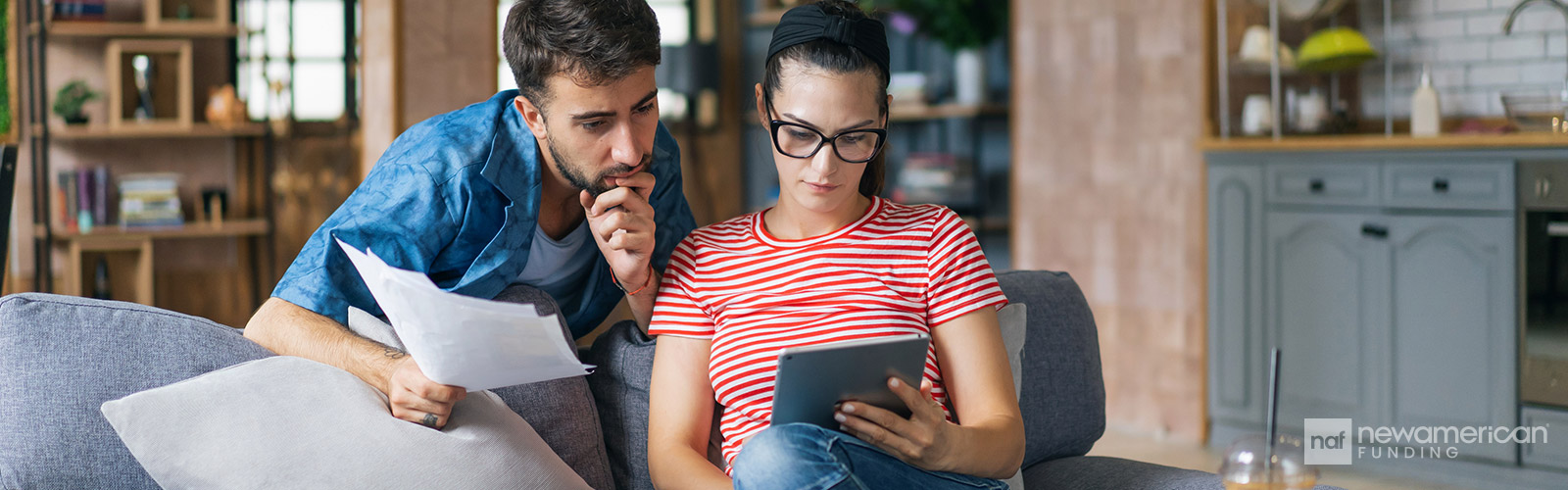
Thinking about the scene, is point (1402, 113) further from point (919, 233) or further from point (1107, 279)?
point (919, 233)

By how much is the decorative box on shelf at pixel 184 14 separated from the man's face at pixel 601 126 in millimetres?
3993

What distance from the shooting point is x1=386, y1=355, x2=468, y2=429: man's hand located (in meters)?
1.33

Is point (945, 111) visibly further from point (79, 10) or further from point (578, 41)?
point (79, 10)

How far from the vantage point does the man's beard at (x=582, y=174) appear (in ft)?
5.37

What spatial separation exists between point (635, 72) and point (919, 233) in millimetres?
458

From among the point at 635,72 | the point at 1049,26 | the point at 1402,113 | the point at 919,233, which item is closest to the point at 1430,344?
the point at 1402,113

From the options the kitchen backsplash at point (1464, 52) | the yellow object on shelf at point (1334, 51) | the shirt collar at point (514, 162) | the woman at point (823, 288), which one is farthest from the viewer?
the yellow object on shelf at point (1334, 51)

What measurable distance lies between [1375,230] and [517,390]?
107 inches

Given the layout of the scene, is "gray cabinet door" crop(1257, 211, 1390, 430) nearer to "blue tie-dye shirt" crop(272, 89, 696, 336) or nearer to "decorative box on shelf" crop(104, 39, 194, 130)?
"blue tie-dye shirt" crop(272, 89, 696, 336)

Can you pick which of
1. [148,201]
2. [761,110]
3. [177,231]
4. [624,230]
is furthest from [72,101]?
[761,110]

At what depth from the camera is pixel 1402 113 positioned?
3.85 metres

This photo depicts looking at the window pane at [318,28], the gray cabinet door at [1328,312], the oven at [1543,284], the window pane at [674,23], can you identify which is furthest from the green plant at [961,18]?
the window pane at [318,28]

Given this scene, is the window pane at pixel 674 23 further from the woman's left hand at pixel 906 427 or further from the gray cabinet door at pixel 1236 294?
the woman's left hand at pixel 906 427

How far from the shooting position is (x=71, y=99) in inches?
191
